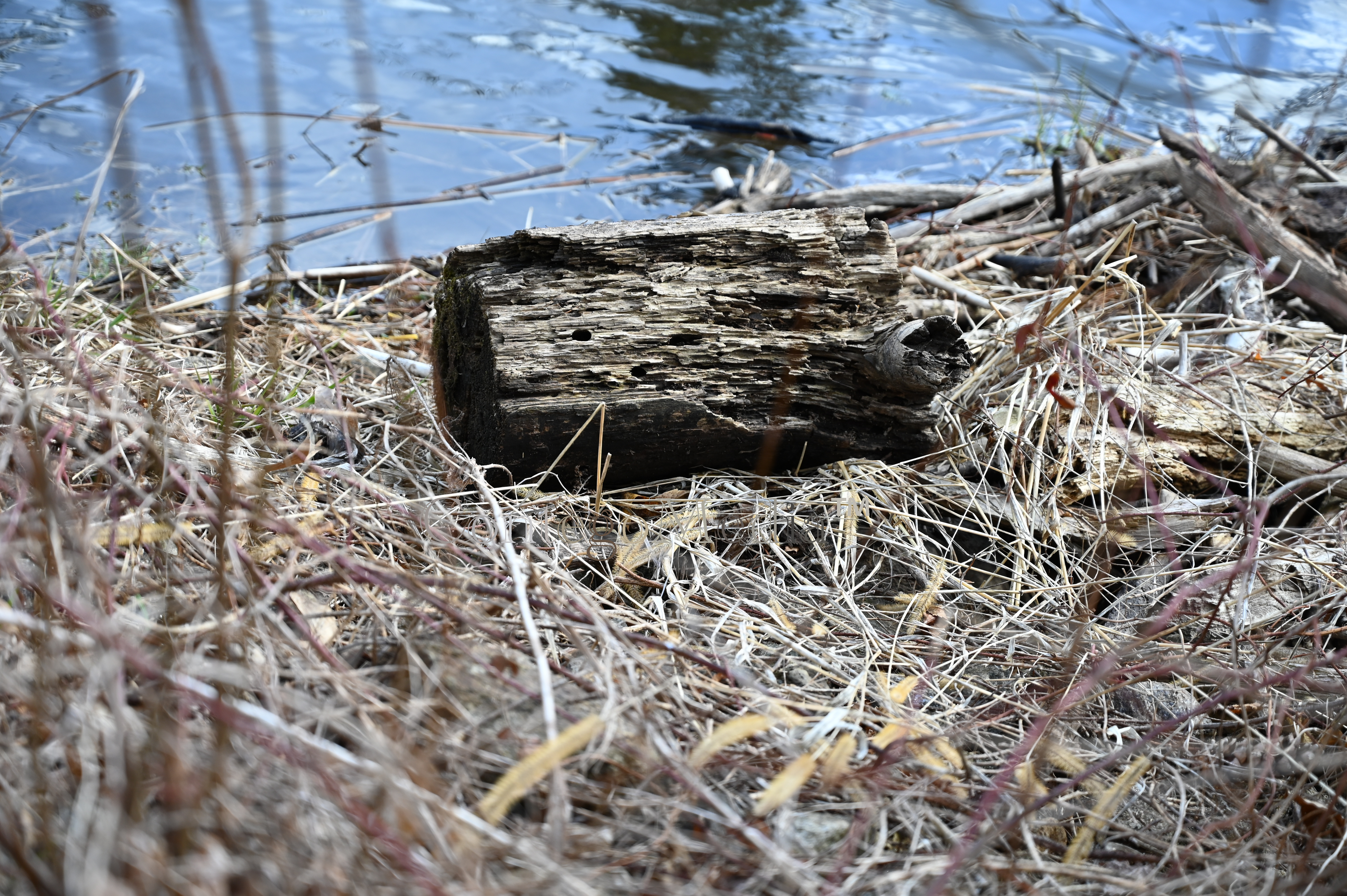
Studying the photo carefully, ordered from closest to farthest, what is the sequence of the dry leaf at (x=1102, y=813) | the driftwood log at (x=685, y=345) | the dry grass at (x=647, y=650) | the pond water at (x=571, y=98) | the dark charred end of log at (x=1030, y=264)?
the dry grass at (x=647, y=650), the dry leaf at (x=1102, y=813), the driftwood log at (x=685, y=345), the dark charred end of log at (x=1030, y=264), the pond water at (x=571, y=98)

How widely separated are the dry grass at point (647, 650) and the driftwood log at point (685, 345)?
0.12 m

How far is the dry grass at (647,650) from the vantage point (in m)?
0.95

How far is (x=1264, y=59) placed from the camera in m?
5.14

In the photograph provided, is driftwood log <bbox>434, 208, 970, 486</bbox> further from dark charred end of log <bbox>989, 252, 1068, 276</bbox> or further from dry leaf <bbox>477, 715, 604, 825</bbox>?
dark charred end of log <bbox>989, 252, 1068, 276</bbox>

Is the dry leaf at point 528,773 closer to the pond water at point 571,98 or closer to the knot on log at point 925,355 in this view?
the knot on log at point 925,355

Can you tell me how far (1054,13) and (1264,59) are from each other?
47.6 inches

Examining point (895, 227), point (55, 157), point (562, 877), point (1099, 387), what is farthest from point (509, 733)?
point (55, 157)

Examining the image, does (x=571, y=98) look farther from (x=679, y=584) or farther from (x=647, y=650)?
(x=647, y=650)

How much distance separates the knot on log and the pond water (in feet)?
5.40

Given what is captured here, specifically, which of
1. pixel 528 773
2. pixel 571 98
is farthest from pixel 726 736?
pixel 571 98

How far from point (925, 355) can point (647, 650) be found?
2.99 feet

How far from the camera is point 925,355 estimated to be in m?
1.90

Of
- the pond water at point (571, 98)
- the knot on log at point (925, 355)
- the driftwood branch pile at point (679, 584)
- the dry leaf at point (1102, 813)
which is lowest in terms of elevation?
the dry leaf at point (1102, 813)

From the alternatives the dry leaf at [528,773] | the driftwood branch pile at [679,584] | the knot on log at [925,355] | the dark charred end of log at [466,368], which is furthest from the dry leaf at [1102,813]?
the dark charred end of log at [466,368]
